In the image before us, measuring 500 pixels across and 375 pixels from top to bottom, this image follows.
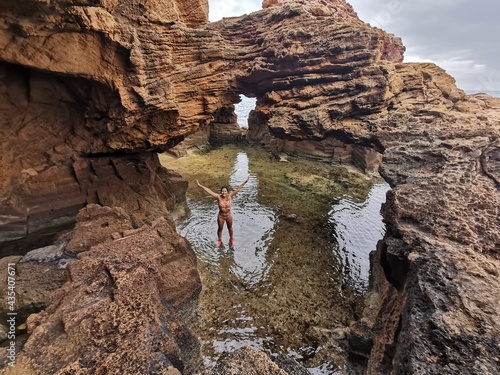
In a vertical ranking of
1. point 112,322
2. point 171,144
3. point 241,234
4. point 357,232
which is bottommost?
point 241,234

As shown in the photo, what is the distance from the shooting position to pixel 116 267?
12.1 ft

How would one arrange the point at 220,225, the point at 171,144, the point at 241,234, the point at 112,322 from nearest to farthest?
the point at 112,322 < the point at 220,225 < the point at 241,234 < the point at 171,144

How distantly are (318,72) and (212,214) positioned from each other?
22.0ft

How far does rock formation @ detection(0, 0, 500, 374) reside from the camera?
2.92 m

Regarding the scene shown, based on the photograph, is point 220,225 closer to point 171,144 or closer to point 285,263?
point 285,263

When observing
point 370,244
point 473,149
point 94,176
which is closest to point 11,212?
point 94,176

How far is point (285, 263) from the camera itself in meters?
7.02

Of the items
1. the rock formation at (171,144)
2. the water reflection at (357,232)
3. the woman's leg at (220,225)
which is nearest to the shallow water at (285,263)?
the water reflection at (357,232)

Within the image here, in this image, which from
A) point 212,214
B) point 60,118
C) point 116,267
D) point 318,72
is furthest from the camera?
point 318,72

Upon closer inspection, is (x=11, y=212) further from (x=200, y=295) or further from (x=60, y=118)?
(x=200, y=295)

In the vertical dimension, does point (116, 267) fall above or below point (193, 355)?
above

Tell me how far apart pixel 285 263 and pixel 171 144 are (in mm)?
5811

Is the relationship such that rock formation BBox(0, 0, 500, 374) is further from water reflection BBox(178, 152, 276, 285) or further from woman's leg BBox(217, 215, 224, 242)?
woman's leg BBox(217, 215, 224, 242)

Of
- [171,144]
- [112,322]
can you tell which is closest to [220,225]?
[171,144]
